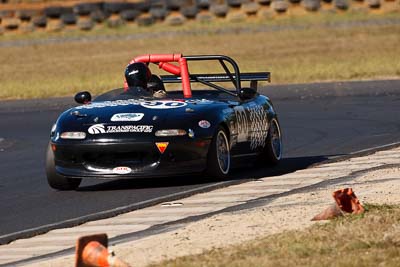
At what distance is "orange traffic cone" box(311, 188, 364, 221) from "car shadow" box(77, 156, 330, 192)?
10.6ft

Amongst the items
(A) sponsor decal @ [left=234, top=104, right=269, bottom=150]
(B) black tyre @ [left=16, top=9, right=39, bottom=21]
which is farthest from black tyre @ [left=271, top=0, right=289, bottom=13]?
(A) sponsor decal @ [left=234, top=104, right=269, bottom=150]

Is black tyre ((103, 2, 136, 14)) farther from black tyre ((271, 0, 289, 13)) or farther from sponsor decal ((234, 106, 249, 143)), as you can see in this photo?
sponsor decal ((234, 106, 249, 143))

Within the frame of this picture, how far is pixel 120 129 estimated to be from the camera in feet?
39.8

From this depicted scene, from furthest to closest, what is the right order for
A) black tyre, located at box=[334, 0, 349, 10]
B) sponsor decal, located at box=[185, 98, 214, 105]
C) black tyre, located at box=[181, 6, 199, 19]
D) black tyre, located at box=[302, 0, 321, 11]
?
1. black tyre, located at box=[181, 6, 199, 19]
2. black tyre, located at box=[302, 0, 321, 11]
3. black tyre, located at box=[334, 0, 349, 10]
4. sponsor decal, located at box=[185, 98, 214, 105]

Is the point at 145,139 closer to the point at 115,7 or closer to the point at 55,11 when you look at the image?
the point at 55,11

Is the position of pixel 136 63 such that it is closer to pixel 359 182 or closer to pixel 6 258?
pixel 359 182

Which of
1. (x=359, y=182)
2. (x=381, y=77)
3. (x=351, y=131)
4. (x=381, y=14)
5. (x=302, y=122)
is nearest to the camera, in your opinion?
(x=359, y=182)

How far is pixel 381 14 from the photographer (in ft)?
133

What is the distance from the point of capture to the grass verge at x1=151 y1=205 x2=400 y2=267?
7.55 m

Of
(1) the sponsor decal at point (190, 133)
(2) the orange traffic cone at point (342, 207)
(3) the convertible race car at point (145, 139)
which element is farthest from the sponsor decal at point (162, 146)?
(2) the orange traffic cone at point (342, 207)

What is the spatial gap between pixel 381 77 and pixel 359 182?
52.5ft

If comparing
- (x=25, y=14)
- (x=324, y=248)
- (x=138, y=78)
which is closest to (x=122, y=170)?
(x=138, y=78)

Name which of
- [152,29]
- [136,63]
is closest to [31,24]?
[152,29]

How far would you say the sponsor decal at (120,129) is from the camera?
39.8 ft
